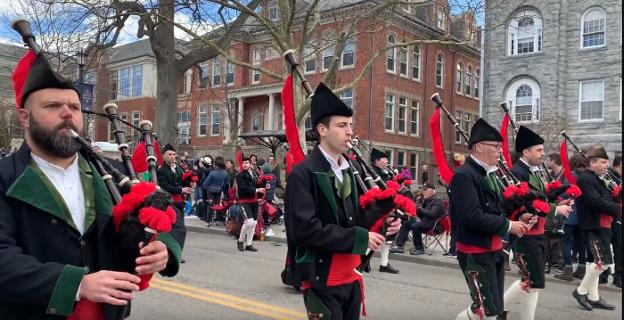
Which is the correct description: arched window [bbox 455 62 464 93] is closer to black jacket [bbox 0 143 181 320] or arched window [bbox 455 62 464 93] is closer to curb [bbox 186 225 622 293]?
curb [bbox 186 225 622 293]

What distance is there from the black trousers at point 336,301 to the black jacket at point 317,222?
9 centimetres

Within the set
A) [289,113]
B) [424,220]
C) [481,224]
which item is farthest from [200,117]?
[481,224]

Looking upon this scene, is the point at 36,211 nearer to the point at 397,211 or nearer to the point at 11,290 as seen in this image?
the point at 11,290

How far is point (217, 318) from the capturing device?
6.41 metres

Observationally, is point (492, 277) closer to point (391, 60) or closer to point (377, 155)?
point (377, 155)

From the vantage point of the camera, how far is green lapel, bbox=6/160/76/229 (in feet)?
8.10

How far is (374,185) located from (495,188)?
1.67 m

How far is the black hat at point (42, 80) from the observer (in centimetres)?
263

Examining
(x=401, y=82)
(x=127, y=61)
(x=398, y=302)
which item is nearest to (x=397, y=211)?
(x=398, y=302)

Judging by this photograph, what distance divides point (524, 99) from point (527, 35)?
295 centimetres

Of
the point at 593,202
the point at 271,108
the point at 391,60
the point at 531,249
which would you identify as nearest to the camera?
the point at 531,249

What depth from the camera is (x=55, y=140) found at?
258 cm

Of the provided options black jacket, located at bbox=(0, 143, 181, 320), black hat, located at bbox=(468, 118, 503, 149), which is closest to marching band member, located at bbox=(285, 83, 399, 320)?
black jacket, located at bbox=(0, 143, 181, 320)

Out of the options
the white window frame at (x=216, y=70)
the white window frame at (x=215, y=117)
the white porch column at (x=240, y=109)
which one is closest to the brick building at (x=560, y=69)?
the white porch column at (x=240, y=109)
